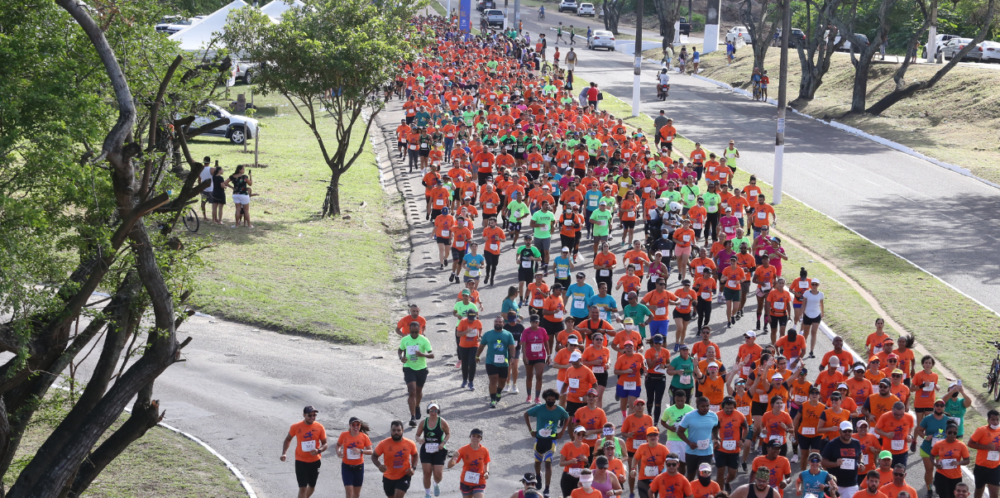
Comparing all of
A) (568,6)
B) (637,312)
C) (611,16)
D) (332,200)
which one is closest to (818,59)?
(332,200)

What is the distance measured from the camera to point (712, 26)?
6372 cm

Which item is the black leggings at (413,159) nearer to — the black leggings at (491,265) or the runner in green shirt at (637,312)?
the black leggings at (491,265)

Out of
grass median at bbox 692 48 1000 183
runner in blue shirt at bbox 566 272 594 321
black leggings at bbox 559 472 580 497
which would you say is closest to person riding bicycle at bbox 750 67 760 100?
grass median at bbox 692 48 1000 183

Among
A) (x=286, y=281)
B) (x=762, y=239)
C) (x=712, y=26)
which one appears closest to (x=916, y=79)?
(x=712, y=26)

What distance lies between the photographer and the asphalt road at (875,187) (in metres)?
22.9

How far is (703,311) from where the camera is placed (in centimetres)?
1745

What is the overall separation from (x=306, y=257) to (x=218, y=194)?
9.46 ft

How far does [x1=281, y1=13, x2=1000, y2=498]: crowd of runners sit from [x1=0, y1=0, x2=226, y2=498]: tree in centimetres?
232

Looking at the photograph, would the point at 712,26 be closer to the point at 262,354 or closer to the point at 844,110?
the point at 844,110

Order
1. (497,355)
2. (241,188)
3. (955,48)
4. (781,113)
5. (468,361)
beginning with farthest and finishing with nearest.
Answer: (955,48), (781,113), (241,188), (468,361), (497,355)

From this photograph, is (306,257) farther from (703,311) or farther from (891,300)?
(891,300)

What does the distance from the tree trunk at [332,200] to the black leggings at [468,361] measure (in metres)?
11.3

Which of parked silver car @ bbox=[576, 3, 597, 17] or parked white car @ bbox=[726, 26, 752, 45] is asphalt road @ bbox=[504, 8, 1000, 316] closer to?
parked white car @ bbox=[726, 26, 752, 45]

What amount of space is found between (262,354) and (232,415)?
2.34 m
